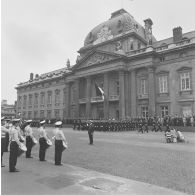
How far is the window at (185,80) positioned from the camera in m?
32.1

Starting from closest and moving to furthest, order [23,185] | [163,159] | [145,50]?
[23,185]
[163,159]
[145,50]

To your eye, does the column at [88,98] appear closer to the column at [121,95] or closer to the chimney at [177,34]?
the column at [121,95]

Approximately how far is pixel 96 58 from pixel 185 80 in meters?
17.8

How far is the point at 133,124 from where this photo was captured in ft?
98.8

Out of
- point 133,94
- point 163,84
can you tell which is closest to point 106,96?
point 133,94

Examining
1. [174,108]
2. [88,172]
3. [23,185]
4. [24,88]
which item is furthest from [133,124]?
[24,88]

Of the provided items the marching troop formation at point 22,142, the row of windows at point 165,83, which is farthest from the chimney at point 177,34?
the marching troop formation at point 22,142

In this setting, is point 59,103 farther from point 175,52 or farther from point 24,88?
point 175,52

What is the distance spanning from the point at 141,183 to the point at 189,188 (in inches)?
49.2

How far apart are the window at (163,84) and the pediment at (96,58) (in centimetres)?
825

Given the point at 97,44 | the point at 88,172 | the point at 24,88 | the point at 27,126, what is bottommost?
the point at 88,172

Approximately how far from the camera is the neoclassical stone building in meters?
32.7

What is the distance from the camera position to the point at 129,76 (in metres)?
38.8

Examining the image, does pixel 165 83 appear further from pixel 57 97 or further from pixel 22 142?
pixel 57 97
